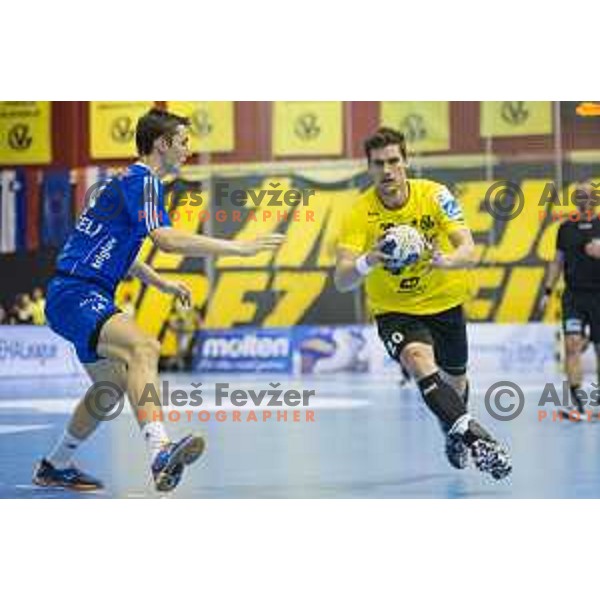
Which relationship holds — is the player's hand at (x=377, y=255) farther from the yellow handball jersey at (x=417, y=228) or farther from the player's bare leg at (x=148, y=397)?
the player's bare leg at (x=148, y=397)

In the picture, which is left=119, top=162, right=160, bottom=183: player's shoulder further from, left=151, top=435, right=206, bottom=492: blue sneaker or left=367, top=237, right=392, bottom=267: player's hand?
left=151, top=435, right=206, bottom=492: blue sneaker

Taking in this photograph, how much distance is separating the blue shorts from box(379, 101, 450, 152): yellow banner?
7.22 feet

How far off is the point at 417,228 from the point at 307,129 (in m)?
3.40

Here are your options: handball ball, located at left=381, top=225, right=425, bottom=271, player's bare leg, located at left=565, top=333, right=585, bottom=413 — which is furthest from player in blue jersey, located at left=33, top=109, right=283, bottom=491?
player's bare leg, located at left=565, top=333, right=585, bottom=413

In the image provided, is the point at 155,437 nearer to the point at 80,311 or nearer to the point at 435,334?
the point at 80,311

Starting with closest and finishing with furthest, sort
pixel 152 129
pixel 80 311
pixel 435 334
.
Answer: pixel 80 311, pixel 152 129, pixel 435 334

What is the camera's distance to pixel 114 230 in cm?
489

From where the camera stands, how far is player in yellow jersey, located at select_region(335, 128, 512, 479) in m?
5.10

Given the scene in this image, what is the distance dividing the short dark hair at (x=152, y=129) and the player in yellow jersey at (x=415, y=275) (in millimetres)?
891

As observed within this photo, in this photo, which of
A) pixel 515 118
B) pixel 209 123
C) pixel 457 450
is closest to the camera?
pixel 457 450

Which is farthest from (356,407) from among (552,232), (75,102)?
(75,102)

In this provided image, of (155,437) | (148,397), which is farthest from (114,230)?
(155,437)

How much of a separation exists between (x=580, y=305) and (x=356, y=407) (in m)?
2.16

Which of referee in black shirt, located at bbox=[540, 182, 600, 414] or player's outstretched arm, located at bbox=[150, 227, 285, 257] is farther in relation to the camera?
referee in black shirt, located at bbox=[540, 182, 600, 414]
